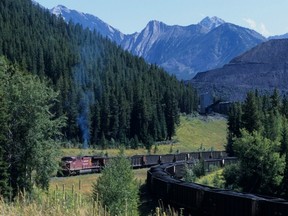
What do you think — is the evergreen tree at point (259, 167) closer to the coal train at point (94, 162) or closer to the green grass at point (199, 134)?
the coal train at point (94, 162)

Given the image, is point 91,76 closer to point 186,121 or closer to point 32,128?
point 186,121

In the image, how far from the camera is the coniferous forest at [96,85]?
116188 mm

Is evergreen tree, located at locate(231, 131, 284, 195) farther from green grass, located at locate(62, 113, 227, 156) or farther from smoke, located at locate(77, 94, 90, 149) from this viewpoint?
smoke, located at locate(77, 94, 90, 149)

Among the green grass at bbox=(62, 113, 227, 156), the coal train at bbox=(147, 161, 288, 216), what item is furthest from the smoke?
the coal train at bbox=(147, 161, 288, 216)

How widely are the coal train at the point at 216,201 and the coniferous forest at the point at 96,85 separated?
55.6 m

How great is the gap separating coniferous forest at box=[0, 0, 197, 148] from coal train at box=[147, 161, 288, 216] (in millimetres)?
55581

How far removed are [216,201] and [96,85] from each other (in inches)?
4941

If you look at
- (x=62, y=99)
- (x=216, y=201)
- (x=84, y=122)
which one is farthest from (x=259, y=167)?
(x=62, y=99)

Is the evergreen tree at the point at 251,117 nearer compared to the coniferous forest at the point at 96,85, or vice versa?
the evergreen tree at the point at 251,117

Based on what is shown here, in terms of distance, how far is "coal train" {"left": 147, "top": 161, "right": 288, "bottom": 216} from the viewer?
20531 mm

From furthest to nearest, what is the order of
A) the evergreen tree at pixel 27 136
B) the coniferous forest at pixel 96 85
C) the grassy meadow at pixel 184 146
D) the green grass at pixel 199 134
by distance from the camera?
the green grass at pixel 199 134 < the coniferous forest at pixel 96 85 < the grassy meadow at pixel 184 146 < the evergreen tree at pixel 27 136

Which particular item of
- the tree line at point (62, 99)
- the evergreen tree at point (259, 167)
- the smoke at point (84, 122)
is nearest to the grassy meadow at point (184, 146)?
the evergreen tree at point (259, 167)

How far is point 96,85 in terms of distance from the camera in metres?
148

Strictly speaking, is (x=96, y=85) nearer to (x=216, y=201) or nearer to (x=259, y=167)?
(x=259, y=167)
